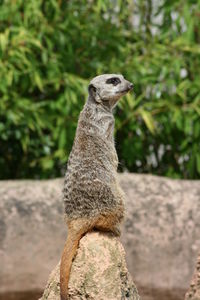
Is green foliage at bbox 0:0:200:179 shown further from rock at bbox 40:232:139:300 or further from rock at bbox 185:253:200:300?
rock at bbox 40:232:139:300

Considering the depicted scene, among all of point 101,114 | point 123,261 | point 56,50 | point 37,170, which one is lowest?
point 37,170

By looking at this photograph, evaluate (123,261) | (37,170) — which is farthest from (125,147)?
(123,261)

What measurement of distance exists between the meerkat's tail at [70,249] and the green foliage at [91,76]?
3.11m

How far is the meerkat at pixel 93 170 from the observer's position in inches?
114

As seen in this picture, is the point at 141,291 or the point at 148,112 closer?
the point at 141,291

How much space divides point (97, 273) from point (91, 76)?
3719 mm

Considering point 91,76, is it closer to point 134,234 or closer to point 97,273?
point 134,234

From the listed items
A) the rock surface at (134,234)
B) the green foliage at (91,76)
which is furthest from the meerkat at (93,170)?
the green foliage at (91,76)

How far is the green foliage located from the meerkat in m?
3.01

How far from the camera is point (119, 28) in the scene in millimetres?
6656

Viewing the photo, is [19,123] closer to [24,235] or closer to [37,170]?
[37,170]

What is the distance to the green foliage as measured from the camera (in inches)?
241

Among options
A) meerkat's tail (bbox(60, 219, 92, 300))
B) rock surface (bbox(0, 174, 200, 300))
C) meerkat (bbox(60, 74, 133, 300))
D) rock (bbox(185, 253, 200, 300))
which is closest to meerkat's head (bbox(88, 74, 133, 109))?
meerkat (bbox(60, 74, 133, 300))

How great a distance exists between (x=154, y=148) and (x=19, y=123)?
1167 millimetres
